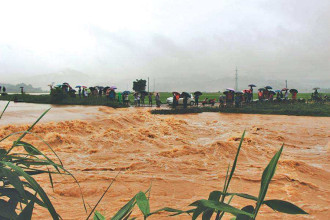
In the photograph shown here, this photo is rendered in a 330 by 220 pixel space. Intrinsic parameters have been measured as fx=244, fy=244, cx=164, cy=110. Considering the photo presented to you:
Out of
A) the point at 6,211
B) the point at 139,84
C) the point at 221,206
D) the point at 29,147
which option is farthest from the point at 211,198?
the point at 139,84

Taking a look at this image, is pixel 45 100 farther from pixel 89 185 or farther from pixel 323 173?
pixel 323 173

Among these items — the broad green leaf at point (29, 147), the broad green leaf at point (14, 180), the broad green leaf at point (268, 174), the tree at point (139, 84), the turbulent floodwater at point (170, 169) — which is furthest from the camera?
the tree at point (139, 84)

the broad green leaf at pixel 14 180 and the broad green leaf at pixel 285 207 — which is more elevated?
the broad green leaf at pixel 14 180

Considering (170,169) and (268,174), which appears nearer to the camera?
(268,174)

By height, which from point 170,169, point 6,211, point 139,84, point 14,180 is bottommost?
point 170,169

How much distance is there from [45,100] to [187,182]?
28192 mm

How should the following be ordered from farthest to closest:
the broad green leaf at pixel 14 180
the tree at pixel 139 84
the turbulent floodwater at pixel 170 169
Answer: the tree at pixel 139 84 < the turbulent floodwater at pixel 170 169 < the broad green leaf at pixel 14 180

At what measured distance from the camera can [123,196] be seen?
14.8ft

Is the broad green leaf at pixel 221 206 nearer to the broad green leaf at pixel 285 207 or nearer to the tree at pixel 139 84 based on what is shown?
the broad green leaf at pixel 285 207

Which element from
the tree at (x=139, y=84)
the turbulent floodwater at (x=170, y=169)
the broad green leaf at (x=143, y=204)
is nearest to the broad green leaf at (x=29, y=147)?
the broad green leaf at (x=143, y=204)

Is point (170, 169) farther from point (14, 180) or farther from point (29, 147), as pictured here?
point (14, 180)

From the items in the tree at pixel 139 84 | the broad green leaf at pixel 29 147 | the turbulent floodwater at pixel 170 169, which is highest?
the tree at pixel 139 84

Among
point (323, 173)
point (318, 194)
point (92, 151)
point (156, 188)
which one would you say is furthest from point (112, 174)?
point (323, 173)

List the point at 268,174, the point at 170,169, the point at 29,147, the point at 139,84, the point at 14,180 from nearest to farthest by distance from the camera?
the point at 268,174 < the point at 14,180 < the point at 29,147 < the point at 170,169 < the point at 139,84
